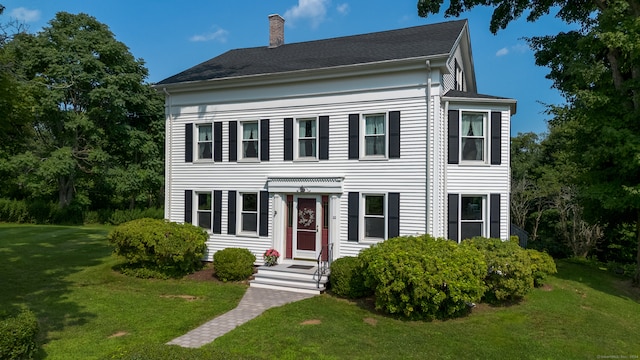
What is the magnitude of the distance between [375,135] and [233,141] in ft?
17.4

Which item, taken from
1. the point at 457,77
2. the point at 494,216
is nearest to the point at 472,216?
the point at 494,216

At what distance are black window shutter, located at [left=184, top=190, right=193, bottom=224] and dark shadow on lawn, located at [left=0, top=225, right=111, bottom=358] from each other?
3.81 metres

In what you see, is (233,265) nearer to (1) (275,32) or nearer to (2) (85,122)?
(1) (275,32)

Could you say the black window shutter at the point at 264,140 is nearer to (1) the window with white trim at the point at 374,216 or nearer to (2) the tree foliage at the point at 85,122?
(1) the window with white trim at the point at 374,216

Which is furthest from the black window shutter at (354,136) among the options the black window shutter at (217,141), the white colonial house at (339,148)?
the black window shutter at (217,141)

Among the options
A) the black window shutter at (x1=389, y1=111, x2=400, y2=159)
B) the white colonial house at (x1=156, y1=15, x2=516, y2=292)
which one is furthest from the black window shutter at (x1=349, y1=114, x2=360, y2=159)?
the black window shutter at (x1=389, y1=111, x2=400, y2=159)

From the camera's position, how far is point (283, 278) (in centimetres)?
1223

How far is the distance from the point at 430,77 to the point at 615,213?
8.61 metres

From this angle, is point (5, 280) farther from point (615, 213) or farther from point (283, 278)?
point (615, 213)

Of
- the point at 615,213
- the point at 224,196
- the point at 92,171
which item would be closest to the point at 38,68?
the point at 92,171

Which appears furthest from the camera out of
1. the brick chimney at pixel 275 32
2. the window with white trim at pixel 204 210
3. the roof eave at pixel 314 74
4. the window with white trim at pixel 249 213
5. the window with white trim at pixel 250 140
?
the brick chimney at pixel 275 32

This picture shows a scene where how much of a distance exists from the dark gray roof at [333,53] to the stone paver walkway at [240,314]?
7.39 m

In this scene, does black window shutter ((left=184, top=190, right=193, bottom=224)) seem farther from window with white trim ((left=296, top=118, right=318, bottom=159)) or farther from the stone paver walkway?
window with white trim ((left=296, top=118, right=318, bottom=159))

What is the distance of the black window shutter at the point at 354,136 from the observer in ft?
42.1
